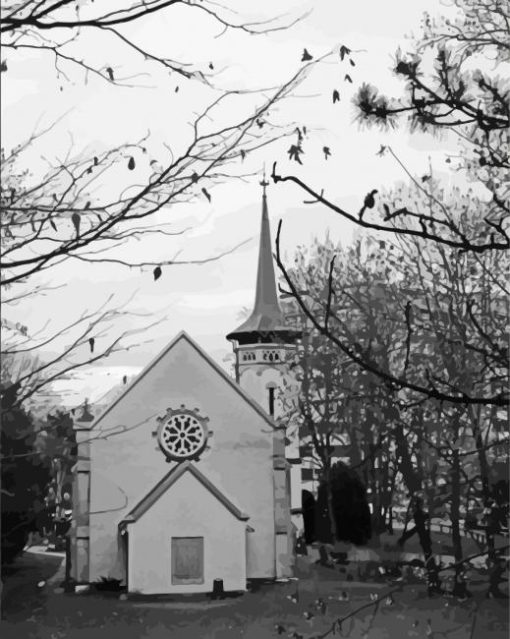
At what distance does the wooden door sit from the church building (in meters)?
0.02

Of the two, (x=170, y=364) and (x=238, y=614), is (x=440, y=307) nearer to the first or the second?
(x=238, y=614)

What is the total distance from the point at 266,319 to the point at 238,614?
1459cm

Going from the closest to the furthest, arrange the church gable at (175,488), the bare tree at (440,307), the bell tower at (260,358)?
the bare tree at (440,307) → the church gable at (175,488) → the bell tower at (260,358)

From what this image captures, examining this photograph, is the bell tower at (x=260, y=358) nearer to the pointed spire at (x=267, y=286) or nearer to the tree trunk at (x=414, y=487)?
the pointed spire at (x=267, y=286)

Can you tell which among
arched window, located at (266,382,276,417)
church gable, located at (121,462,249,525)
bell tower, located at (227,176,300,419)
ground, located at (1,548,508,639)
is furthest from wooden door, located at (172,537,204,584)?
arched window, located at (266,382,276,417)

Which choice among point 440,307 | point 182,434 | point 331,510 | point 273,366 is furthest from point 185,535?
point 273,366

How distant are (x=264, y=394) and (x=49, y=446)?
3267 cm

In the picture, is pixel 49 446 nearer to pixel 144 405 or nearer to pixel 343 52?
pixel 343 52

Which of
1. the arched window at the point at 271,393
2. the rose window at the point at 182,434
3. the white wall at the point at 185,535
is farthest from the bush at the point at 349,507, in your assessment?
the arched window at the point at 271,393

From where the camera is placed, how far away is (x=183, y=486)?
2355cm

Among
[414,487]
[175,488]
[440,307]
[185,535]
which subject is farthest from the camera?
[175,488]

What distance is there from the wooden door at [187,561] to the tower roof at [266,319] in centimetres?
625

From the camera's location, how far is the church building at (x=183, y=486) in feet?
75.1

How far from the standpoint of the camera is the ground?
17266 mm
